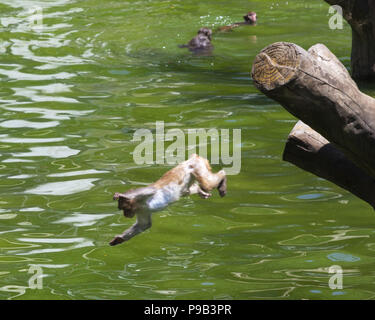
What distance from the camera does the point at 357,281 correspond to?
5961 millimetres

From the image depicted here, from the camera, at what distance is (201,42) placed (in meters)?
13.4

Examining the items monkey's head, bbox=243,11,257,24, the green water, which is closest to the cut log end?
the green water

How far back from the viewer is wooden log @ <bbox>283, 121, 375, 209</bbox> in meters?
4.59

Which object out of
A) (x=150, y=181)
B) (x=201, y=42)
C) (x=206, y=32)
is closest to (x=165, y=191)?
(x=150, y=181)

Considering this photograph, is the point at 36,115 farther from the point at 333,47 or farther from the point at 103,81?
the point at 333,47

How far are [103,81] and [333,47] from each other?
3592mm

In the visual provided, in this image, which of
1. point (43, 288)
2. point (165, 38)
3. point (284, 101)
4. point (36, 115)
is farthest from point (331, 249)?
point (165, 38)

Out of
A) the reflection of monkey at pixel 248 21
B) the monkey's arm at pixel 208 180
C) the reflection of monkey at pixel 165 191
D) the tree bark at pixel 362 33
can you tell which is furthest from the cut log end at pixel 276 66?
the reflection of monkey at pixel 248 21

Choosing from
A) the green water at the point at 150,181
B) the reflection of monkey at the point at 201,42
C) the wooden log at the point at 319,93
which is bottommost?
the green water at the point at 150,181

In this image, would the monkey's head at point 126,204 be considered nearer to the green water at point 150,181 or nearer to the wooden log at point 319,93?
the wooden log at point 319,93

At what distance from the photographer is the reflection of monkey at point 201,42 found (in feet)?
43.9

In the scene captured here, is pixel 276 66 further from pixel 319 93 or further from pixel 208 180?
pixel 208 180

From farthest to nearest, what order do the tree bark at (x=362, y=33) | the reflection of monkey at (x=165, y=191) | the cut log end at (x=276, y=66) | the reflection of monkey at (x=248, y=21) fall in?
1. the reflection of monkey at (x=248, y=21)
2. the tree bark at (x=362, y=33)
3. the reflection of monkey at (x=165, y=191)
4. the cut log end at (x=276, y=66)

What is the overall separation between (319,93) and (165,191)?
136 centimetres
